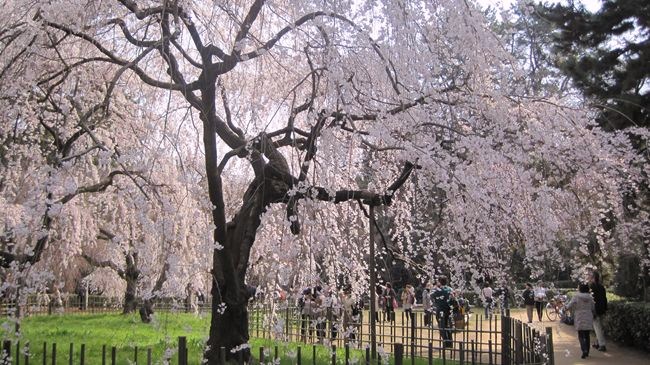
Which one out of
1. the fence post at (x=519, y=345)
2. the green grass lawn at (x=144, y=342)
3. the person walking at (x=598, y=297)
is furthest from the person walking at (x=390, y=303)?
the fence post at (x=519, y=345)

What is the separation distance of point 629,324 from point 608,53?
188 inches

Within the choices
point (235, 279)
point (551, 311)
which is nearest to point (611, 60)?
point (235, 279)

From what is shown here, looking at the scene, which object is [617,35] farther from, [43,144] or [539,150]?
[43,144]

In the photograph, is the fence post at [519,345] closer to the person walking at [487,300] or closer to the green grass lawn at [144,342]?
the person walking at [487,300]

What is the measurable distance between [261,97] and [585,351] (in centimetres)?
684

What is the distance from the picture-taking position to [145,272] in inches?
226

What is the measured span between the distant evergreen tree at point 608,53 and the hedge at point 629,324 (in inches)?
128

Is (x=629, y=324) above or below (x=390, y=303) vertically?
below

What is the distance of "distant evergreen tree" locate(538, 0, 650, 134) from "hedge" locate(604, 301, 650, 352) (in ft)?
10.7

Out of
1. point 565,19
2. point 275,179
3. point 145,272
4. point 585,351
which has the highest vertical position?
point 565,19

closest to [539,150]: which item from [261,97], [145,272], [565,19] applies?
[261,97]

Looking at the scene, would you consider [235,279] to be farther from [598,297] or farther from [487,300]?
[598,297]

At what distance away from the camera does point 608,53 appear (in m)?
10.1

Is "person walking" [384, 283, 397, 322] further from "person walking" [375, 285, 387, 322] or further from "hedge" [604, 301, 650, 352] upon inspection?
"hedge" [604, 301, 650, 352]
